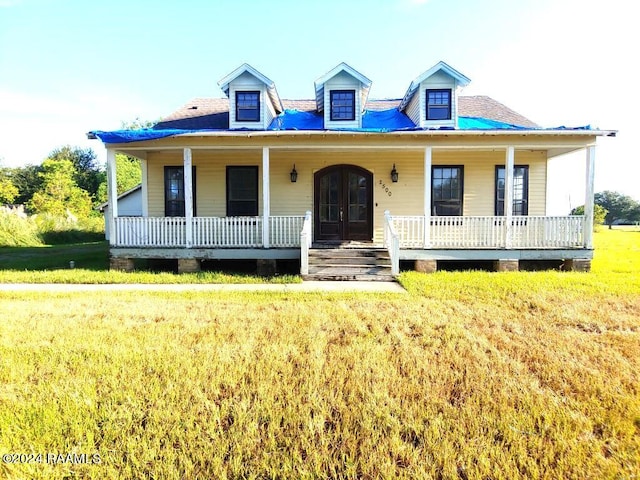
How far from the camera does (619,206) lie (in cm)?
8519

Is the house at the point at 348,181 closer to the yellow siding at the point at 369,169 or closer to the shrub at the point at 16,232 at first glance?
the yellow siding at the point at 369,169

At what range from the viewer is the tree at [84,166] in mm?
45781

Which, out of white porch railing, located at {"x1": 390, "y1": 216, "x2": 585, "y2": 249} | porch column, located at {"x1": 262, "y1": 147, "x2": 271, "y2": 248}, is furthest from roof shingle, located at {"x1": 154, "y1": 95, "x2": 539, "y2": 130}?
white porch railing, located at {"x1": 390, "y1": 216, "x2": 585, "y2": 249}

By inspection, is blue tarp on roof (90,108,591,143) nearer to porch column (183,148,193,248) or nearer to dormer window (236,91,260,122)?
dormer window (236,91,260,122)

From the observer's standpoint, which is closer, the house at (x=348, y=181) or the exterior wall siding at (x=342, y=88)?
the house at (x=348, y=181)

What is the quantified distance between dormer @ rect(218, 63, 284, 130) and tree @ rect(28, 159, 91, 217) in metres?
30.3

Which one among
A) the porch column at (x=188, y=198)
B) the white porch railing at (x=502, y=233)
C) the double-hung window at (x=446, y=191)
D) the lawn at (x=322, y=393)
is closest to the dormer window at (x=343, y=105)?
the double-hung window at (x=446, y=191)

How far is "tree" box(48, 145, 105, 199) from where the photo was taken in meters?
45.8

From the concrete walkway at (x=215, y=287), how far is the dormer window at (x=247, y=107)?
5756 millimetres

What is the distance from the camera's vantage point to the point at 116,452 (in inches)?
89.4

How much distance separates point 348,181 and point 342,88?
2895mm

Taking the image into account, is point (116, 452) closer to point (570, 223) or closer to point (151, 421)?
point (151, 421)

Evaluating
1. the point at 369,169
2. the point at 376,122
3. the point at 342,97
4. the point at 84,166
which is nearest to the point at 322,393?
the point at 369,169

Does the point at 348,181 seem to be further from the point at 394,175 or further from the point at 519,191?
the point at 519,191
